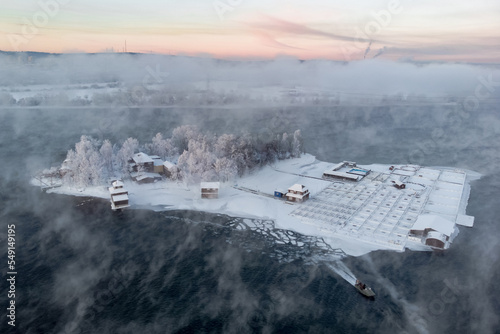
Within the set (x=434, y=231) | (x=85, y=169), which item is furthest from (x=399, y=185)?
(x=85, y=169)

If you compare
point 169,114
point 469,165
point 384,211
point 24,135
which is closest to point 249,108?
point 169,114

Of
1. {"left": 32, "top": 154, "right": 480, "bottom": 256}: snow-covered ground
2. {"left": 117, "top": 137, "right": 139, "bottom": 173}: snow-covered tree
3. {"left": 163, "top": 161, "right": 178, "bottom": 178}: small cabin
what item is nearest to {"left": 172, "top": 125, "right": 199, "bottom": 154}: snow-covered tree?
{"left": 117, "top": 137, "right": 139, "bottom": 173}: snow-covered tree

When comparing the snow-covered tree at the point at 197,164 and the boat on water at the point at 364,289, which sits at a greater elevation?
the snow-covered tree at the point at 197,164

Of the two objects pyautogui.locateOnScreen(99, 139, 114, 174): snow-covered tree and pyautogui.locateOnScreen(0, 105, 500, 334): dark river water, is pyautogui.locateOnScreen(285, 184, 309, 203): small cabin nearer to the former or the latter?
pyautogui.locateOnScreen(0, 105, 500, 334): dark river water

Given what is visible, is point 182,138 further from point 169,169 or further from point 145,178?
point 145,178

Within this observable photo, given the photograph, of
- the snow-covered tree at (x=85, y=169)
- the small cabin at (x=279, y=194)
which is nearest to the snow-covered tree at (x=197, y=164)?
the small cabin at (x=279, y=194)

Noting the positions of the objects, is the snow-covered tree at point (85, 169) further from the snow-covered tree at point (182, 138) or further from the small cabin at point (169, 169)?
the snow-covered tree at point (182, 138)
